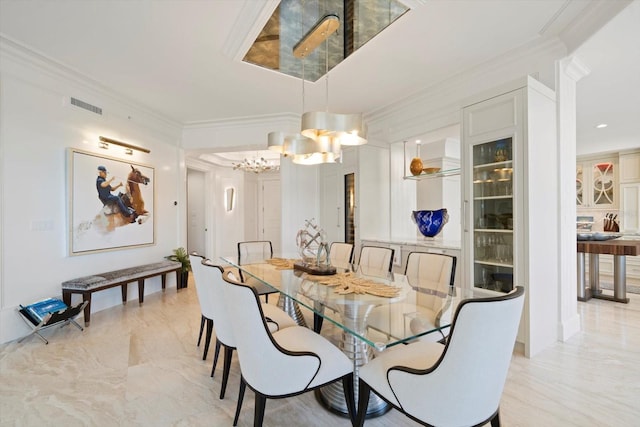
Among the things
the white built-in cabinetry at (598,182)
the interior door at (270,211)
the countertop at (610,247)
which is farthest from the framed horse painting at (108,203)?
the white built-in cabinetry at (598,182)

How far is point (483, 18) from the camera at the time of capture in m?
2.51

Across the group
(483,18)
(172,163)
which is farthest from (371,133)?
(172,163)

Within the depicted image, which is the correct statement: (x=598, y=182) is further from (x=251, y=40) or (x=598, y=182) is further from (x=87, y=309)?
(x=87, y=309)

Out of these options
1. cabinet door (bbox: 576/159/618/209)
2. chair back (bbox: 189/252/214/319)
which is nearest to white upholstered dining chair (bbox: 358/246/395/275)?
chair back (bbox: 189/252/214/319)

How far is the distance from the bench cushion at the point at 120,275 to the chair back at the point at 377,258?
9.96 ft

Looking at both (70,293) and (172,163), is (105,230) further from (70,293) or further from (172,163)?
(172,163)

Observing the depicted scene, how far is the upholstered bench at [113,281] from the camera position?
3.37 m

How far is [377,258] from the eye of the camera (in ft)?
10.3

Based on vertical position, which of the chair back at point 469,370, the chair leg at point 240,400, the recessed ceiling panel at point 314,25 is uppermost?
the recessed ceiling panel at point 314,25

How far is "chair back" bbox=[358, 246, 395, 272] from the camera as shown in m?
2.98

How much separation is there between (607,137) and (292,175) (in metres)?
5.72

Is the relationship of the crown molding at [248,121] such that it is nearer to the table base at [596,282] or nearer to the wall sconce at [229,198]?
the wall sconce at [229,198]

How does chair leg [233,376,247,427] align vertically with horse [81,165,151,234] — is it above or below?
below

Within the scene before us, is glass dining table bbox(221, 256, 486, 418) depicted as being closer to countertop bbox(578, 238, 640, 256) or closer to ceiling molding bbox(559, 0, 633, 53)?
ceiling molding bbox(559, 0, 633, 53)
